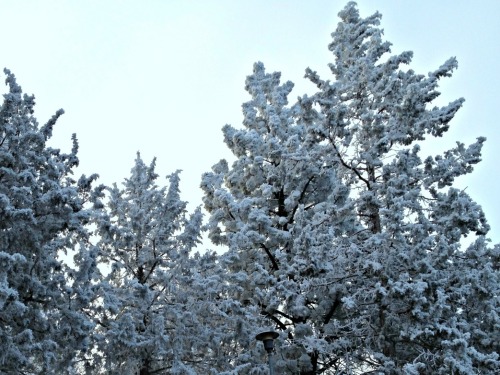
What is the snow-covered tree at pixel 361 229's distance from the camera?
1142 cm

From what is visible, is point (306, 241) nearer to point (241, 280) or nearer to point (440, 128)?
point (241, 280)

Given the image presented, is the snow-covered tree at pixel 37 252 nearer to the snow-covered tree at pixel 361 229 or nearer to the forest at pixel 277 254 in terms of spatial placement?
the forest at pixel 277 254

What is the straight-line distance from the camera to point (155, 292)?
13.2m

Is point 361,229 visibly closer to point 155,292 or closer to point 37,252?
point 155,292

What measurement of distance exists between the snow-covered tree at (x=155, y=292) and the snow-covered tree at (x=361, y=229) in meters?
1.03

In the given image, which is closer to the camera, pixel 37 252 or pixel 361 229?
pixel 37 252

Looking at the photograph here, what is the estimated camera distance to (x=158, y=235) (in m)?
14.2

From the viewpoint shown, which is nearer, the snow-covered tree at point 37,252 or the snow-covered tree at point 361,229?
the snow-covered tree at point 37,252

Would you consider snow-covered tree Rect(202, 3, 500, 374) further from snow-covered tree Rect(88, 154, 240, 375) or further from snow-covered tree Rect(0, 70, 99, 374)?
snow-covered tree Rect(0, 70, 99, 374)

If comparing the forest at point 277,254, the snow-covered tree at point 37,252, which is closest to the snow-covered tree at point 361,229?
the forest at point 277,254

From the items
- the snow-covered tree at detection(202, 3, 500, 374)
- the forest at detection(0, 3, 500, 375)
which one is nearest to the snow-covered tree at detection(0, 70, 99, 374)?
the forest at detection(0, 3, 500, 375)

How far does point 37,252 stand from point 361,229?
7300mm

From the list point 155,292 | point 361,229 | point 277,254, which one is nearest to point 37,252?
point 155,292

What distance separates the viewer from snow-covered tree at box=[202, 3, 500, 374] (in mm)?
11422
